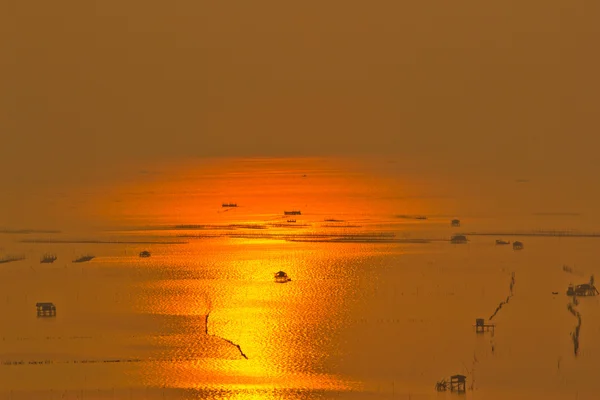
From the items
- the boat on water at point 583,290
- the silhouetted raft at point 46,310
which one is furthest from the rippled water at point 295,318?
the boat on water at point 583,290

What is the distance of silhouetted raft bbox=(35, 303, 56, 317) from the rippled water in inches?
12.4

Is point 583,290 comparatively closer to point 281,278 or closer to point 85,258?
point 281,278

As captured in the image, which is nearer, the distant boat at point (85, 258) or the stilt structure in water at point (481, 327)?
the stilt structure in water at point (481, 327)

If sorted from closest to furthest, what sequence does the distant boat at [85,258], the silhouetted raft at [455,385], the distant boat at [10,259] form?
the silhouetted raft at [455,385], the distant boat at [10,259], the distant boat at [85,258]

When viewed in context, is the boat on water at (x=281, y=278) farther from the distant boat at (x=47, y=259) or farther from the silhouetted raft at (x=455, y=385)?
the silhouetted raft at (x=455, y=385)

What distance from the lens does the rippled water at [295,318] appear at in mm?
32312

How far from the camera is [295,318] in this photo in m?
41.2

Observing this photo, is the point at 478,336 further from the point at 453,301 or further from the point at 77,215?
the point at 77,215

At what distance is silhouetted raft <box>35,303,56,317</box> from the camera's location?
41494mm

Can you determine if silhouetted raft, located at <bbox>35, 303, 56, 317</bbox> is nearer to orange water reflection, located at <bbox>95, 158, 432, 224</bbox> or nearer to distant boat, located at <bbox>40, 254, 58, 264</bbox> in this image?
distant boat, located at <bbox>40, 254, 58, 264</bbox>

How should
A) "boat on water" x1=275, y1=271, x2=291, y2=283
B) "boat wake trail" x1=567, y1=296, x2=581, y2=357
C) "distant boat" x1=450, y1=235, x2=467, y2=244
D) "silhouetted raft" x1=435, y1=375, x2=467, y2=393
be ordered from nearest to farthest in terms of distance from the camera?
1. "silhouetted raft" x1=435, y1=375, x2=467, y2=393
2. "boat wake trail" x1=567, y1=296, x2=581, y2=357
3. "boat on water" x1=275, y1=271, x2=291, y2=283
4. "distant boat" x1=450, y1=235, x2=467, y2=244

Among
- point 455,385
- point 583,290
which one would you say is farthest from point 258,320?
point 583,290

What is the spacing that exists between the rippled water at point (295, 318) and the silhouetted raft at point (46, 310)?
12.4 inches

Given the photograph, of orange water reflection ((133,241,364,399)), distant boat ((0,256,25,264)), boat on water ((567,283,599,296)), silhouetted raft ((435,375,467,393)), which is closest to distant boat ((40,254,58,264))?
distant boat ((0,256,25,264))
